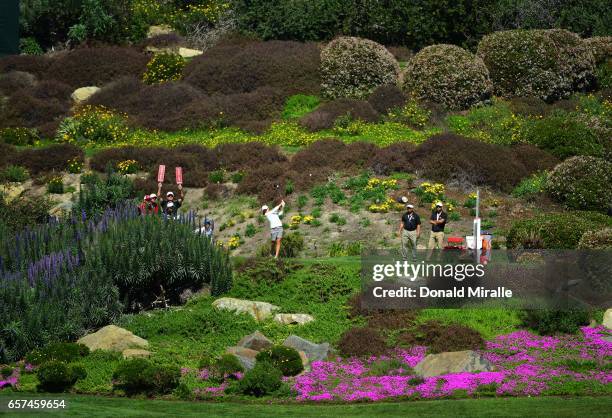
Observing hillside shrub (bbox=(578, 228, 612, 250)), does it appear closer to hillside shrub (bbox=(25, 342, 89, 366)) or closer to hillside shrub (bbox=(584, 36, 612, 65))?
hillside shrub (bbox=(25, 342, 89, 366))

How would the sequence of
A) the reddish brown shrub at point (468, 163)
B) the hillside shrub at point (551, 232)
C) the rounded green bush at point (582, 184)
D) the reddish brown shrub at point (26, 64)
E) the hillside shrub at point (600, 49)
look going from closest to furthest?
the hillside shrub at point (551, 232) < the rounded green bush at point (582, 184) < the reddish brown shrub at point (468, 163) < the hillside shrub at point (600, 49) < the reddish brown shrub at point (26, 64)

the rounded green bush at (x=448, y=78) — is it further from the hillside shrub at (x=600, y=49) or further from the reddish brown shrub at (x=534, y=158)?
the hillside shrub at (x=600, y=49)

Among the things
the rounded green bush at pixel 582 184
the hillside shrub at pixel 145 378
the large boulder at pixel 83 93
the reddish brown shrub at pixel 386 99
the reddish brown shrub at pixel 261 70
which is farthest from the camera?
the large boulder at pixel 83 93

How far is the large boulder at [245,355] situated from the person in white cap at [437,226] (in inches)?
264

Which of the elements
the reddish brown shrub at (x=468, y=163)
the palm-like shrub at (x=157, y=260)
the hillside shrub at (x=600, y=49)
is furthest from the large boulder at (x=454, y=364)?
the hillside shrub at (x=600, y=49)

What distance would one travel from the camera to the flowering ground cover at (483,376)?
75.4ft

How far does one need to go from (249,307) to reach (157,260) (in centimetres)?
283

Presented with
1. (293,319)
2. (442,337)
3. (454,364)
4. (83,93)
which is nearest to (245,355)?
(293,319)

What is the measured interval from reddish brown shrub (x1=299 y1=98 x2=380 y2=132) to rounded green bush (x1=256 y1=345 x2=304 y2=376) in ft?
68.8

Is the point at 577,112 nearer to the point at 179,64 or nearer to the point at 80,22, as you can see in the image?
the point at 179,64

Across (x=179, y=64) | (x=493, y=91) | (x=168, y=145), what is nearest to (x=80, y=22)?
(x=179, y=64)

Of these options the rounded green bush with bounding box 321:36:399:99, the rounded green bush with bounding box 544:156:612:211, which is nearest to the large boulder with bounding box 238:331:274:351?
the rounded green bush with bounding box 544:156:612:211

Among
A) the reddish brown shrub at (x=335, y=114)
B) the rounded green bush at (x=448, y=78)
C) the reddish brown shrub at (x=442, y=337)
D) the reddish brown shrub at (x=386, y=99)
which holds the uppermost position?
the rounded green bush at (x=448, y=78)

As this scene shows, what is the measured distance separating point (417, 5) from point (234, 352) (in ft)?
104
